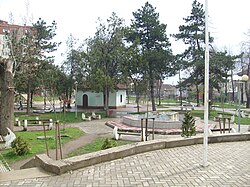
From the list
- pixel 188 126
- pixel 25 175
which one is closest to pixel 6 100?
pixel 25 175

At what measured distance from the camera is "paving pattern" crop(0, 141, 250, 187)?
4.88 metres

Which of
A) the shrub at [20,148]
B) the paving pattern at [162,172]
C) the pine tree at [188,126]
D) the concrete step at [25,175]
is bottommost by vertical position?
the shrub at [20,148]

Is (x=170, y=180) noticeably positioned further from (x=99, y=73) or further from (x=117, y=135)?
(x=99, y=73)

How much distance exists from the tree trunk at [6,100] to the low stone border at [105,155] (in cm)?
664

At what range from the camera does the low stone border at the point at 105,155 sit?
5496 millimetres

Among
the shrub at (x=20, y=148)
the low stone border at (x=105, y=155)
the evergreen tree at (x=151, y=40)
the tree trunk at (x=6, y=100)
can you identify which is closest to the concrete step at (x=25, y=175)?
the low stone border at (x=105, y=155)

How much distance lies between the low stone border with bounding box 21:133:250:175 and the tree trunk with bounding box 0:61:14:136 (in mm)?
6642

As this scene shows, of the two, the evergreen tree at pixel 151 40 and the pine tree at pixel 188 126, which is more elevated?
the evergreen tree at pixel 151 40

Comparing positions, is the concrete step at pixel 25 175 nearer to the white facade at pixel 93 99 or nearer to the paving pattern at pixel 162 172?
the paving pattern at pixel 162 172

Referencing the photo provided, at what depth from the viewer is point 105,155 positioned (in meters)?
6.31

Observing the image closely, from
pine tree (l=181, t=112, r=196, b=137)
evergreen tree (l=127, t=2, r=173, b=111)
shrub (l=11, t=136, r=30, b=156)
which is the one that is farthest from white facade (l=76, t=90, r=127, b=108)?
pine tree (l=181, t=112, r=196, b=137)

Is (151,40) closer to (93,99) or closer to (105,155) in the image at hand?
(93,99)

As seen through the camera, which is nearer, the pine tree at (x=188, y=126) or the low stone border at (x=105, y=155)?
the low stone border at (x=105, y=155)

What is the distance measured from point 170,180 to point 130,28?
27.6m
